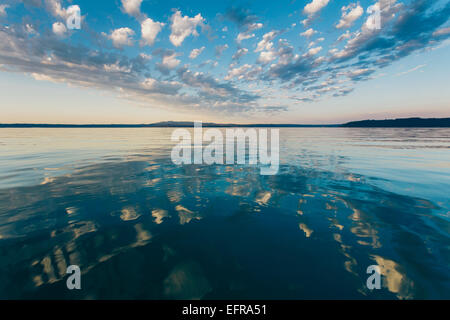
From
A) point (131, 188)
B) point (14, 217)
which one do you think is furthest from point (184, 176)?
point (14, 217)

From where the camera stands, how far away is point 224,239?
453 centimetres

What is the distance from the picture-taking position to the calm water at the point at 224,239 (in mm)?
3199

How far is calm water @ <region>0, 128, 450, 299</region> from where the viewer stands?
3199 millimetres

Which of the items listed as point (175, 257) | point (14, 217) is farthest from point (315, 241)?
point (14, 217)

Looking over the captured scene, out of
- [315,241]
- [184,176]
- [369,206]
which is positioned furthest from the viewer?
[184,176]

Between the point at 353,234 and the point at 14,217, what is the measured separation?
994 cm

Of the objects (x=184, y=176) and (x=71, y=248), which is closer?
(x=71, y=248)

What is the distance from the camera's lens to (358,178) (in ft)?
32.1

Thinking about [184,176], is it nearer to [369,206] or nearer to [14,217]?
[14,217]

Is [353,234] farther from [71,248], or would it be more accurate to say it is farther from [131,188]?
[131,188]
